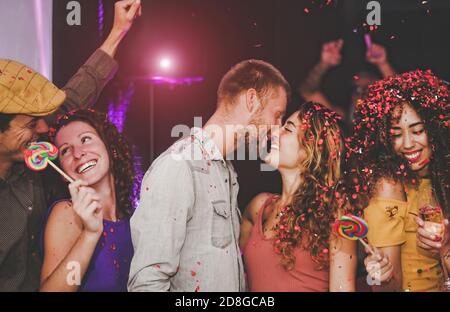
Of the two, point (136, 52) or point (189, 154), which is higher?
point (136, 52)

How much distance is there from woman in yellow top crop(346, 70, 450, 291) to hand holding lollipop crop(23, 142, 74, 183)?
5.02ft

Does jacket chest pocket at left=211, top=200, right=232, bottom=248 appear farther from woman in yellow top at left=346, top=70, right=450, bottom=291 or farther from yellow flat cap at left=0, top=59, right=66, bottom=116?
yellow flat cap at left=0, top=59, right=66, bottom=116

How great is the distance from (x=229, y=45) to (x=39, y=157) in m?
1.15

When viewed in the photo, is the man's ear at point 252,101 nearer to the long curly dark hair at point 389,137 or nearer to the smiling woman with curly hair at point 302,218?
the smiling woman with curly hair at point 302,218

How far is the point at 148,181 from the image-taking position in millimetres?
2811

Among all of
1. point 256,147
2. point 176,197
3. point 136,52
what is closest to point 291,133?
point 256,147

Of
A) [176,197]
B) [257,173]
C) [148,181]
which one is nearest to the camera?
[176,197]

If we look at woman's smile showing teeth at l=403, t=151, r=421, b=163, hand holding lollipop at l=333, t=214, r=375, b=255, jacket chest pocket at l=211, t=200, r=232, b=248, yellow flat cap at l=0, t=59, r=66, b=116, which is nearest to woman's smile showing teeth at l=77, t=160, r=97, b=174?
yellow flat cap at l=0, t=59, r=66, b=116

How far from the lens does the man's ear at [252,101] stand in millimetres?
2947

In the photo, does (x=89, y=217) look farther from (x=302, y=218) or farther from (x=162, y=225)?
(x=302, y=218)

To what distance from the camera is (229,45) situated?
9.95 feet

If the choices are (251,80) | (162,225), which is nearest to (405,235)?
(251,80)

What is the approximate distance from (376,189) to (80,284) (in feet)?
5.21
